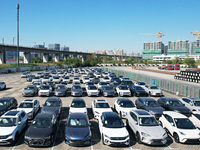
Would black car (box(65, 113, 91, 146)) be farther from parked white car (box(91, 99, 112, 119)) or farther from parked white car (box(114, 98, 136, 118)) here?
parked white car (box(114, 98, 136, 118))

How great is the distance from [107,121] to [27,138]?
14.4ft

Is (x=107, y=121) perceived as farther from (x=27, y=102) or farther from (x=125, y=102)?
(x=27, y=102)

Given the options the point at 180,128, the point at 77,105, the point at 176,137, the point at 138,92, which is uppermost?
the point at 77,105

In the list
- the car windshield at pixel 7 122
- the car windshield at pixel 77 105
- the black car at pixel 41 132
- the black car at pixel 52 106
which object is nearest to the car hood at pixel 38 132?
the black car at pixel 41 132

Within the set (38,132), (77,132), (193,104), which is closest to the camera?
(38,132)

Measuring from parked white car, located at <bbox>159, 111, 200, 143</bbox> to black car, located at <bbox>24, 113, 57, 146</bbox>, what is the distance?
6909mm

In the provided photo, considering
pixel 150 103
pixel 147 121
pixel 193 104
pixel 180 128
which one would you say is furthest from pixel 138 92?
pixel 180 128

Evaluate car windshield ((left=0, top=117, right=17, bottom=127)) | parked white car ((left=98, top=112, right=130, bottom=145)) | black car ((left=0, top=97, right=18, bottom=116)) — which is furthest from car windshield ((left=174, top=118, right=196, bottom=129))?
black car ((left=0, top=97, right=18, bottom=116))

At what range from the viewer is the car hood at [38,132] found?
9.85 meters

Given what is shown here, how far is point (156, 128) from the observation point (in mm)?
10836

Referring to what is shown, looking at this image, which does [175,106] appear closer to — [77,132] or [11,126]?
Answer: [77,132]

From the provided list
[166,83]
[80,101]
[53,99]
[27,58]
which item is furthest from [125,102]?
[27,58]

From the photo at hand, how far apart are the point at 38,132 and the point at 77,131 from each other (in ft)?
6.64

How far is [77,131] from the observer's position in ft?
33.9
